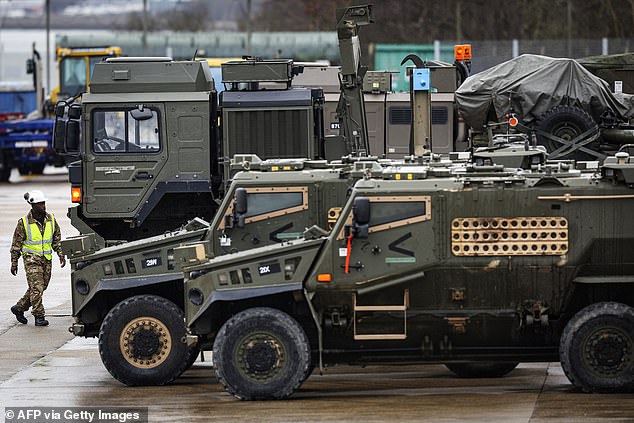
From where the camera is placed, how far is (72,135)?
63.0ft

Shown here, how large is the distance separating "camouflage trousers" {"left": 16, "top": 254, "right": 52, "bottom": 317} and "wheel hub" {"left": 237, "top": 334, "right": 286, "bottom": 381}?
5915 millimetres

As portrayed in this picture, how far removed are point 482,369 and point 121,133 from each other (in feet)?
22.1

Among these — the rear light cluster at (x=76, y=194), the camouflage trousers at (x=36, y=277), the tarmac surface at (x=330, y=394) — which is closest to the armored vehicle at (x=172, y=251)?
the tarmac surface at (x=330, y=394)

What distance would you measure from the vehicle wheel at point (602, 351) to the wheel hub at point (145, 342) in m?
3.87

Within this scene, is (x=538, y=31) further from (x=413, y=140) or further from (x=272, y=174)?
(x=272, y=174)

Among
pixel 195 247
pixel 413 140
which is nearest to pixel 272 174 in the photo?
pixel 195 247

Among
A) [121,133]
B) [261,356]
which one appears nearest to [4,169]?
[121,133]

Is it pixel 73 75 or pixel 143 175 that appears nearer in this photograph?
pixel 143 175

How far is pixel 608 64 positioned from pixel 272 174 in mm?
13975

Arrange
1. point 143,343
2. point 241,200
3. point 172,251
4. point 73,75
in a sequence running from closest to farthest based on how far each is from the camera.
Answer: point 241,200
point 143,343
point 172,251
point 73,75

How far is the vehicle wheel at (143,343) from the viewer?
558 inches

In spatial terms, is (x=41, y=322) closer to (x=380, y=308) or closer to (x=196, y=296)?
(x=196, y=296)

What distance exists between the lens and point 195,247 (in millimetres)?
13508

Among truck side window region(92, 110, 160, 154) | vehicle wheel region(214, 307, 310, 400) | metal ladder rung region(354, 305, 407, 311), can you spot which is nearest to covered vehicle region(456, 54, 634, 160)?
truck side window region(92, 110, 160, 154)
